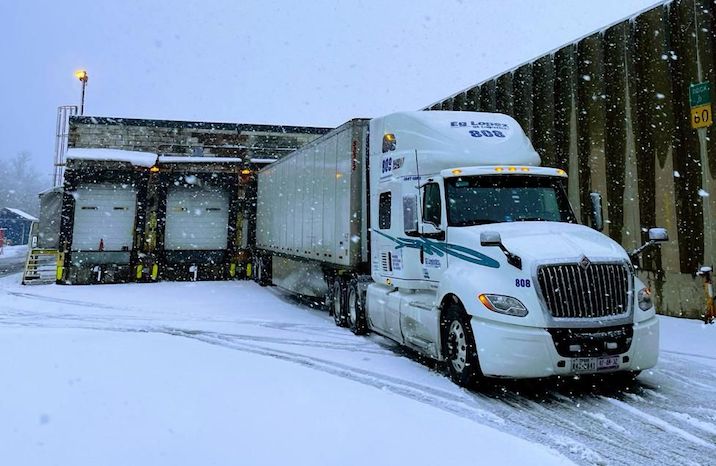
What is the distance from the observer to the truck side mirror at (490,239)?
573cm

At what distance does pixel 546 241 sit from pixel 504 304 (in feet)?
3.02

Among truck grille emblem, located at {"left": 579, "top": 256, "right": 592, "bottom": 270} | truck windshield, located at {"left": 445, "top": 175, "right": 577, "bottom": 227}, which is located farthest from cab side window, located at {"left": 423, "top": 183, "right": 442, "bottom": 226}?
truck grille emblem, located at {"left": 579, "top": 256, "right": 592, "bottom": 270}

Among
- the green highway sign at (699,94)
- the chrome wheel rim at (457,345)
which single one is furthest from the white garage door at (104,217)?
the green highway sign at (699,94)

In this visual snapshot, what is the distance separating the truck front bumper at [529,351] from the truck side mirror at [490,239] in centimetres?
88

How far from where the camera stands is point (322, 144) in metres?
11.6

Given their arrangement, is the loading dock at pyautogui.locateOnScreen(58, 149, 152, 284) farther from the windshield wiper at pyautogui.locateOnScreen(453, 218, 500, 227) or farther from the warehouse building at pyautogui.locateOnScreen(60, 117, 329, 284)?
the windshield wiper at pyautogui.locateOnScreen(453, 218, 500, 227)

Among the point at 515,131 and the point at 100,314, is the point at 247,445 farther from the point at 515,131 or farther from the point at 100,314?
the point at 100,314

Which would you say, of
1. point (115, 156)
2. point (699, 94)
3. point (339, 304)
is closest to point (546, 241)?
point (339, 304)

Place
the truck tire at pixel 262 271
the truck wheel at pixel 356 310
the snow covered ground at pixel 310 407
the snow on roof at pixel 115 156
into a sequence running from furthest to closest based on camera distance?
the snow on roof at pixel 115 156
the truck tire at pixel 262 271
the truck wheel at pixel 356 310
the snow covered ground at pixel 310 407

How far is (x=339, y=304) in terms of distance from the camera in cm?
1073

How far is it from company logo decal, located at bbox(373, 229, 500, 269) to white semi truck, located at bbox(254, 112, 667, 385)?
0.02 metres

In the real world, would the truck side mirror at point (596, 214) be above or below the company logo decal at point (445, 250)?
above

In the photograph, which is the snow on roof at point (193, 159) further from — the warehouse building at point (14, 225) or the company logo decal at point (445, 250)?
the warehouse building at point (14, 225)

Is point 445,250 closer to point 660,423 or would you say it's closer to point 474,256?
point 474,256
